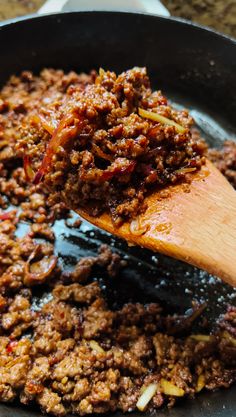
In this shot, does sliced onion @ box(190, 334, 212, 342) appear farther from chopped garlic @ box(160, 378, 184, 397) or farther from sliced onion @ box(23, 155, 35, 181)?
sliced onion @ box(23, 155, 35, 181)

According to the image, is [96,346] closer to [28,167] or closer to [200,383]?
[200,383]

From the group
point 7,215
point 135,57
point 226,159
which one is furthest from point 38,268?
point 135,57

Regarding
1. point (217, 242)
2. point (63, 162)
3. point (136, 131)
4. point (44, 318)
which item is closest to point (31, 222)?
point (44, 318)

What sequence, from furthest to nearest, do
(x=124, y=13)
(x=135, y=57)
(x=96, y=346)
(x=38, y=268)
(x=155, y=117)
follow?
(x=135, y=57) < (x=124, y=13) < (x=38, y=268) < (x=96, y=346) < (x=155, y=117)

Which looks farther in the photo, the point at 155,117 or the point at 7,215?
the point at 7,215

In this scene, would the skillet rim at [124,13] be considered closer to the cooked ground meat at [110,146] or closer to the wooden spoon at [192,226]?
the cooked ground meat at [110,146]
